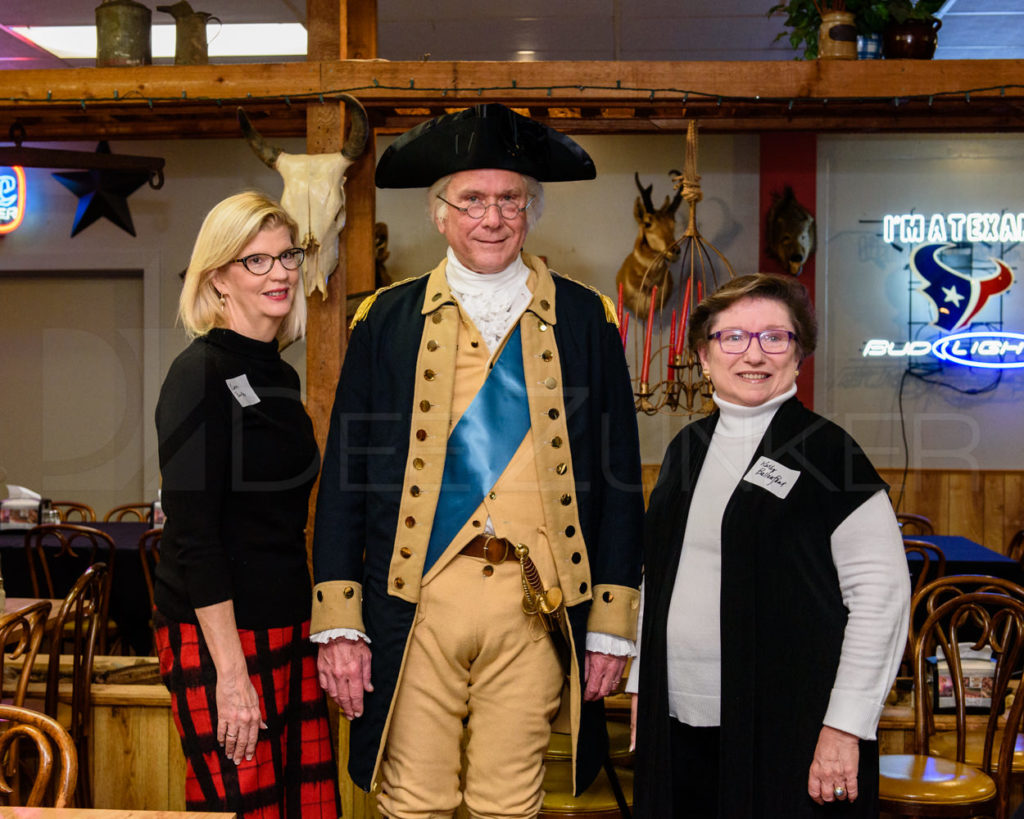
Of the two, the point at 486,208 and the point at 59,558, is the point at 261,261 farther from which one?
the point at 59,558

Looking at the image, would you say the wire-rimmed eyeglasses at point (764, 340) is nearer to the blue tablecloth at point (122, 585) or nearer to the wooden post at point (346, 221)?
the wooden post at point (346, 221)

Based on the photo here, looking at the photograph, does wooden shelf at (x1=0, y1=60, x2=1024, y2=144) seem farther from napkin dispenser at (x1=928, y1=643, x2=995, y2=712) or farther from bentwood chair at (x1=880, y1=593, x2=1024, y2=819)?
napkin dispenser at (x1=928, y1=643, x2=995, y2=712)

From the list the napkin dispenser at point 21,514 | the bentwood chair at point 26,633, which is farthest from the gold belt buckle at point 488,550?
the napkin dispenser at point 21,514

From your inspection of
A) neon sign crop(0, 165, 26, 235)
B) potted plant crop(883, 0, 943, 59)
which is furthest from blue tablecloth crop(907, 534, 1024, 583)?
neon sign crop(0, 165, 26, 235)

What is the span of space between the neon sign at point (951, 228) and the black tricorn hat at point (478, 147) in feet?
16.0

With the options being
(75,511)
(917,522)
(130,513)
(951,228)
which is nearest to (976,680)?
(917,522)

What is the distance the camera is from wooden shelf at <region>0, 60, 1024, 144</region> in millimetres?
3098

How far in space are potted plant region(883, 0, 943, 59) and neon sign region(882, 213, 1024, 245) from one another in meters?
3.31

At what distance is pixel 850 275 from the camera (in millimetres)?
6441

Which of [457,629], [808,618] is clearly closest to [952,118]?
[808,618]

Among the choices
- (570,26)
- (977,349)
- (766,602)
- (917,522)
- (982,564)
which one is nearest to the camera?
(766,602)

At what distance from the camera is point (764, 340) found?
6.34 ft

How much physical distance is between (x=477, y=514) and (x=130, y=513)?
5602 mm

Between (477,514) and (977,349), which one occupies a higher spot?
(977,349)
